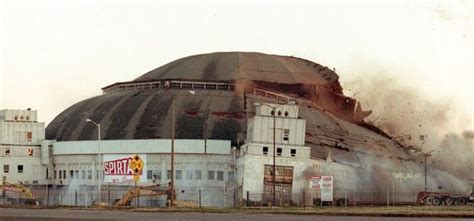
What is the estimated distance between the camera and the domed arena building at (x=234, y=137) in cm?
11831

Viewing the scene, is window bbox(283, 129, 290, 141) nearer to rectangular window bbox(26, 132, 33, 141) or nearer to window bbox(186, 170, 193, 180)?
window bbox(186, 170, 193, 180)

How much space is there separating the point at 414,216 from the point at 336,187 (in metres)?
62.7

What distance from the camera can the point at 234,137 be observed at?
13450cm

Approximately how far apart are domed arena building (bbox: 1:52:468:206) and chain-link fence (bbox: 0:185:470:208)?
0.40 meters

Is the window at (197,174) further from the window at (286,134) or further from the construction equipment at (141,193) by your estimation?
the construction equipment at (141,193)

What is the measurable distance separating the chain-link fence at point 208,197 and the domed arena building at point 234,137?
395 millimetres

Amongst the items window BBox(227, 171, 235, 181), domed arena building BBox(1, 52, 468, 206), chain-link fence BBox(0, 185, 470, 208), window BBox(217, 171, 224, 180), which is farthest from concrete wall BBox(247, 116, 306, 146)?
window BBox(217, 171, 224, 180)

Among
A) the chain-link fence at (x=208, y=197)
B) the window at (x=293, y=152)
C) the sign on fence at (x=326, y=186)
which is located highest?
the window at (x=293, y=152)

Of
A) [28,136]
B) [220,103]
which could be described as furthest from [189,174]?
[28,136]

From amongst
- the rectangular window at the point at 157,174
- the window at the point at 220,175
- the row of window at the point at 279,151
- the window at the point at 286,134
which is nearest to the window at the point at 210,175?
the window at the point at 220,175

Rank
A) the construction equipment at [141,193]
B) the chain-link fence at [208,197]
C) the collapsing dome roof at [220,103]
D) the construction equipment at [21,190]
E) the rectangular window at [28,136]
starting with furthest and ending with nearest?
the rectangular window at [28,136]
the collapsing dome roof at [220,103]
the construction equipment at [21,190]
the construction equipment at [141,193]
the chain-link fence at [208,197]

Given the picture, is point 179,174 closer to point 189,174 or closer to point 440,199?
point 189,174

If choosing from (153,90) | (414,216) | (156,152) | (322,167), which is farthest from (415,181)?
(414,216)

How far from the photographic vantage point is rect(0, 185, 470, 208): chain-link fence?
106125 millimetres
